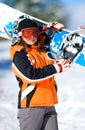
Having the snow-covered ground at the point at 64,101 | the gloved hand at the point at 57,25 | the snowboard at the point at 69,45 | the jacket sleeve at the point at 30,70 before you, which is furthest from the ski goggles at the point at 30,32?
the snow-covered ground at the point at 64,101

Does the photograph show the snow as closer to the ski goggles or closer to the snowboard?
the snowboard

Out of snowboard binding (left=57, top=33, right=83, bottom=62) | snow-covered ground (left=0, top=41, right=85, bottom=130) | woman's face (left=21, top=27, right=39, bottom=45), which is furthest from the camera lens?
snow-covered ground (left=0, top=41, right=85, bottom=130)

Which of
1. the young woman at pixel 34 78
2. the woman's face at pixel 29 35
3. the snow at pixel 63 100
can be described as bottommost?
the snow at pixel 63 100

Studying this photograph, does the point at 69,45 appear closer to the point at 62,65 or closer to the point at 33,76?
the point at 62,65

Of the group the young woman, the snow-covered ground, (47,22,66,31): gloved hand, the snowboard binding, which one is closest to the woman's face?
the young woman

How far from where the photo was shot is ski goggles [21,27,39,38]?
3.90 meters

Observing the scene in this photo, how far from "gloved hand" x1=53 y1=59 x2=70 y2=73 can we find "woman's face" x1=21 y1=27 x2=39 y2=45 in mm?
234

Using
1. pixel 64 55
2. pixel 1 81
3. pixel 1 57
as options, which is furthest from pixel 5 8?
pixel 1 57

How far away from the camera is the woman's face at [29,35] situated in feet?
12.8

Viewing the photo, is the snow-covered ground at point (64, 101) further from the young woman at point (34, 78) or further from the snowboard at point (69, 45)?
the young woman at point (34, 78)

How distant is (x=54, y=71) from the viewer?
3807 millimetres

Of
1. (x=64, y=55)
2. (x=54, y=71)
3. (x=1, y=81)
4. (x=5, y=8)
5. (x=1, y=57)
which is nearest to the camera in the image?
(x=54, y=71)

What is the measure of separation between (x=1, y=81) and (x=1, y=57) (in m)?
2.16

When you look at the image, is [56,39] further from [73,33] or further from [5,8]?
[5,8]
